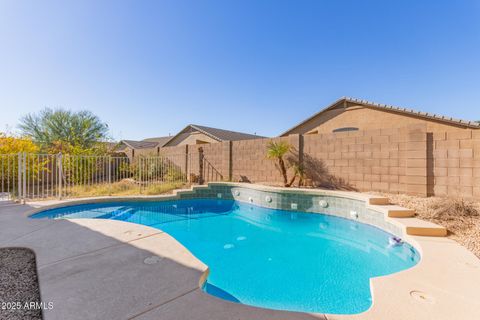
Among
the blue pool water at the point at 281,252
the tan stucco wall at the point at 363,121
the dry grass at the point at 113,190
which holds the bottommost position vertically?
the blue pool water at the point at 281,252

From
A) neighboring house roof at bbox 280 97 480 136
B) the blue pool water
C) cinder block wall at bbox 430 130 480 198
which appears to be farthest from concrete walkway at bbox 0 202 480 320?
neighboring house roof at bbox 280 97 480 136

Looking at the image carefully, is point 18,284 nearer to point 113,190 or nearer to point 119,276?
point 119,276

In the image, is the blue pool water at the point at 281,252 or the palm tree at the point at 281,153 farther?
the palm tree at the point at 281,153

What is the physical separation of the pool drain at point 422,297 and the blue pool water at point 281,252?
59cm

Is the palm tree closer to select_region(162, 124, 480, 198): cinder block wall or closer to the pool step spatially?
select_region(162, 124, 480, 198): cinder block wall

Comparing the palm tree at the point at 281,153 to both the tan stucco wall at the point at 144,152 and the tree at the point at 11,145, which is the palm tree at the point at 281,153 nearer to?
the tan stucco wall at the point at 144,152

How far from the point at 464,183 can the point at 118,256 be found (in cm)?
809

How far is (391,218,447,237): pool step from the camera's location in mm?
3781

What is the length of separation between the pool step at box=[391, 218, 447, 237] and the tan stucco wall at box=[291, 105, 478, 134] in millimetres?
8380

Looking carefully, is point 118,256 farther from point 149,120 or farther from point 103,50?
point 149,120

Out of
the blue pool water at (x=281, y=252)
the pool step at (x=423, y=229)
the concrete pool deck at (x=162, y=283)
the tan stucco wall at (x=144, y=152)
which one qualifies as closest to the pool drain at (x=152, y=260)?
the concrete pool deck at (x=162, y=283)

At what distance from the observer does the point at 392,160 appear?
6539 mm

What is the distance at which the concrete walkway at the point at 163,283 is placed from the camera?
1.75 meters

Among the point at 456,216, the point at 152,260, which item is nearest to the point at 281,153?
the point at 456,216
